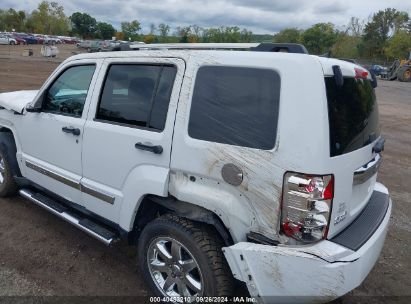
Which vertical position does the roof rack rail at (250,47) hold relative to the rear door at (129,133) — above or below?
above

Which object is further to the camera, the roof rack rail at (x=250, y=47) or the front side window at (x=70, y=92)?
the front side window at (x=70, y=92)

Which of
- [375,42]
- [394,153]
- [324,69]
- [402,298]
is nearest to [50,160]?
[324,69]

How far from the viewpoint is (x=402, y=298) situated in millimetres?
3164

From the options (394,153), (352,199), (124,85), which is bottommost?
(394,153)

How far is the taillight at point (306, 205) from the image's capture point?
2180mm

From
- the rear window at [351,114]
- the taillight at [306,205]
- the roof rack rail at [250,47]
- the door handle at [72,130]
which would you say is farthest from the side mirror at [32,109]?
the rear window at [351,114]

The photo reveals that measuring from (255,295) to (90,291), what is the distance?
1471 mm

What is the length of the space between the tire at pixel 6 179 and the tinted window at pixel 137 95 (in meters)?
1.90

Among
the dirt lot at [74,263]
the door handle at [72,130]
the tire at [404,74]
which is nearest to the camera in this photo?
the dirt lot at [74,263]

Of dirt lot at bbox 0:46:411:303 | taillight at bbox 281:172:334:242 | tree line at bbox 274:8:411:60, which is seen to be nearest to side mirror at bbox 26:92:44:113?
dirt lot at bbox 0:46:411:303

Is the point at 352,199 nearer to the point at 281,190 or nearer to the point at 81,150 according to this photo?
the point at 281,190

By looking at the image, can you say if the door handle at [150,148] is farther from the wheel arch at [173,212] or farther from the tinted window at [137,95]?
the wheel arch at [173,212]

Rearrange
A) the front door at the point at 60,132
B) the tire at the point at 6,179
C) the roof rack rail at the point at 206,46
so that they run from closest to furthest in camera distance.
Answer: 1. the roof rack rail at the point at 206,46
2. the front door at the point at 60,132
3. the tire at the point at 6,179

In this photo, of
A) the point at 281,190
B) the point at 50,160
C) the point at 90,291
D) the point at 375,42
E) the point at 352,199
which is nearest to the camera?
the point at 281,190
